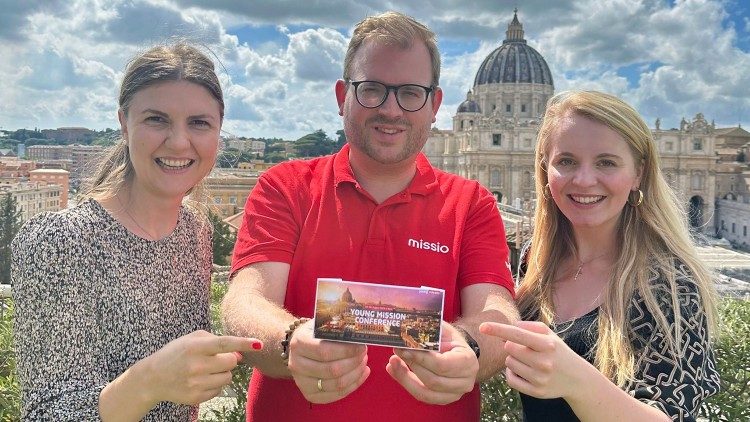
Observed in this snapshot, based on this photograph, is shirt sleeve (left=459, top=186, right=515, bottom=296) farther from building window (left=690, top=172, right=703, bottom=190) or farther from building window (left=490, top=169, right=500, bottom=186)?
building window (left=690, top=172, right=703, bottom=190)

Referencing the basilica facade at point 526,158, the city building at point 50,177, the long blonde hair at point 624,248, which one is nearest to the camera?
the long blonde hair at point 624,248

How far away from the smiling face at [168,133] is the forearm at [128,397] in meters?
0.57

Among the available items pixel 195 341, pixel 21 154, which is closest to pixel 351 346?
pixel 195 341

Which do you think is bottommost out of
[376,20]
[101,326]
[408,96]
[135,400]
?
[135,400]

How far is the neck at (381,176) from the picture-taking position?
6.46ft

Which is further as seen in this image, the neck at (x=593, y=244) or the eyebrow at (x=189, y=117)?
the neck at (x=593, y=244)

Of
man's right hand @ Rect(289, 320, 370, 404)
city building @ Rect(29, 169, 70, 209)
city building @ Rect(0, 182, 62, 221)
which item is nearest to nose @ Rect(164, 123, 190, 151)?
man's right hand @ Rect(289, 320, 370, 404)

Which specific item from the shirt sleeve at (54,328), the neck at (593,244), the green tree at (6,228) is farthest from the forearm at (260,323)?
the green tree at (6,228)

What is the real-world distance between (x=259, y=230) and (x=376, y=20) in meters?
0.70

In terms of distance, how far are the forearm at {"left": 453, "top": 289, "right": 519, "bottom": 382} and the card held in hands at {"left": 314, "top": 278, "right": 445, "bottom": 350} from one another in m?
0.32

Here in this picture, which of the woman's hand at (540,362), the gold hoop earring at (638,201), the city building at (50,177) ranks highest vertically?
the city building at (50,177)

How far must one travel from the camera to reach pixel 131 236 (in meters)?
1.80

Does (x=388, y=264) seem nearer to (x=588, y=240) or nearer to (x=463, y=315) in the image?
(x=463, y=315)

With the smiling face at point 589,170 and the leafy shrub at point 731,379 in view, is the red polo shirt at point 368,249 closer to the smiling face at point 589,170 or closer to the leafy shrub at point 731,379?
the smiling face at point 589,170
